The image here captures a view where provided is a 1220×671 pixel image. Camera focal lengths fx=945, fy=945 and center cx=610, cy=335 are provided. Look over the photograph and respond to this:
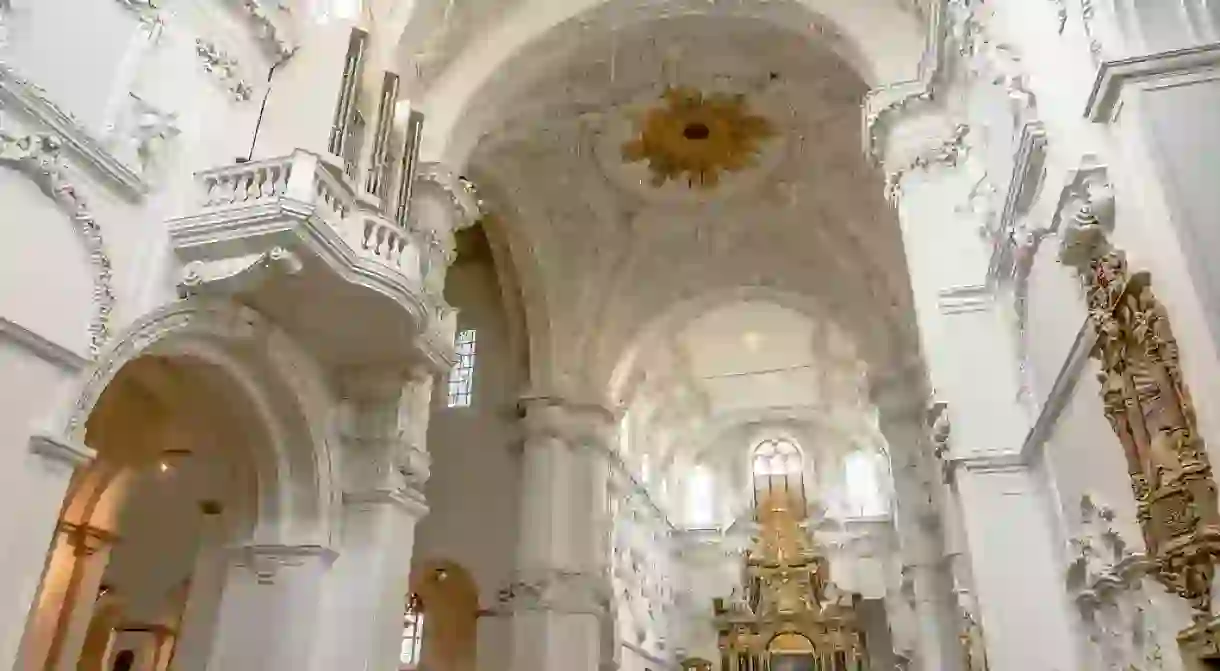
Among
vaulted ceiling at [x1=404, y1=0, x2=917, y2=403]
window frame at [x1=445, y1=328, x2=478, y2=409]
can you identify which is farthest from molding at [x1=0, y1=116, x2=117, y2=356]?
window frame at [x1=445, y1=328, x2=478, y2=409]

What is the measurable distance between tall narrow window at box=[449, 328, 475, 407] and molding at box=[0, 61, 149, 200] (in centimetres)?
980

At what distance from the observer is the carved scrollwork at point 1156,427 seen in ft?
13.3

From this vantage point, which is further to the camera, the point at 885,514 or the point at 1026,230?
the point at 885,514

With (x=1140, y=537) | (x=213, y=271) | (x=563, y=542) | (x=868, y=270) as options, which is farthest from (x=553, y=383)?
(x=1140, y=537)

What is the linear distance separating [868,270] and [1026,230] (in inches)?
380

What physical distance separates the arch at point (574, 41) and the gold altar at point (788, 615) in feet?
53.6

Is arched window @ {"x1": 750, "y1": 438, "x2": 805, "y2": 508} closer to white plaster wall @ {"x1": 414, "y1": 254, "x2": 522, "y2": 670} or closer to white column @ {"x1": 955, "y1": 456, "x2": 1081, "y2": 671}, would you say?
white plaster wall @ {"x1": 414, "y1": 254, "x2": 522, "y2": 670}

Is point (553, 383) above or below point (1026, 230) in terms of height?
above

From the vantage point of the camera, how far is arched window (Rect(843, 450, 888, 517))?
25641mm

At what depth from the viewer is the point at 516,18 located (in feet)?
38.2

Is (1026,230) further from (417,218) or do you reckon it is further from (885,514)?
(885,514)

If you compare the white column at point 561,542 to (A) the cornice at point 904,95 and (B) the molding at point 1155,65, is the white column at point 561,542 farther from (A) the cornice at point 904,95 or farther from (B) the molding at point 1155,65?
(B) the molding at point 1155,65

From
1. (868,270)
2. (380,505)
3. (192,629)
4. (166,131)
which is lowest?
(192,629)

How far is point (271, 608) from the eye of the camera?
28.1 ft
